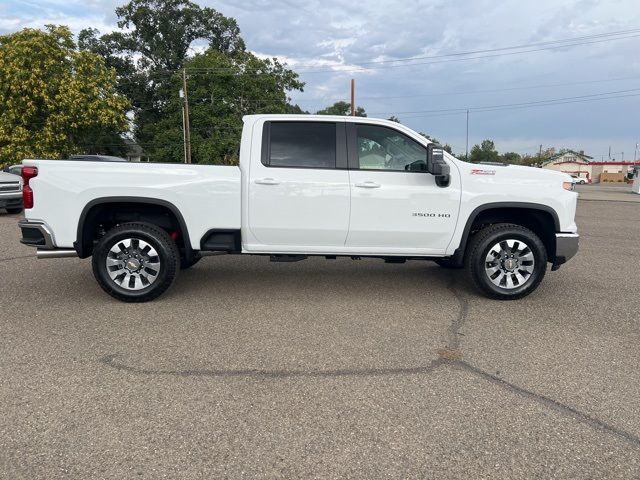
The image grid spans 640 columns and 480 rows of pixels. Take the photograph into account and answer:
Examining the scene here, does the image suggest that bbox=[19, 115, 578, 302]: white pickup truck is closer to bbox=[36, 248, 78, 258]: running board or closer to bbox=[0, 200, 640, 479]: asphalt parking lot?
bbox=[36, 248, 78, 258]: running board

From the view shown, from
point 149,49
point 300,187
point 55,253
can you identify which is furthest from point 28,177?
point 149,49

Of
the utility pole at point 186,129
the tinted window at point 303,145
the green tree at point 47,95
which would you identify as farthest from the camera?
the utility pole at point 186,129

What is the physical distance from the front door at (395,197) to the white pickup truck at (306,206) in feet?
0.04

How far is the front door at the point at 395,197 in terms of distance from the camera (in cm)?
518

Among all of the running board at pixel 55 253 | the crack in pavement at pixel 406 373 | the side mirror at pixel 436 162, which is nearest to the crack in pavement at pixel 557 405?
the crack in pavement at pixel 406 373

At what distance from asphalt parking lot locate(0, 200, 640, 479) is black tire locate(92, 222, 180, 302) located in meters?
0.22

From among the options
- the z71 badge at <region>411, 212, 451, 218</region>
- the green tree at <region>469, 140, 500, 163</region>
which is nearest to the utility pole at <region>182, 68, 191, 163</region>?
the z71 badge at <region>411, 212, 451, 218</region>

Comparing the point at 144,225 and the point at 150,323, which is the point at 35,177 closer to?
the point at 144,225

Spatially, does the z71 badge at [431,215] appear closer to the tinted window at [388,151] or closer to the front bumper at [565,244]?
the tinted window at [388,151]

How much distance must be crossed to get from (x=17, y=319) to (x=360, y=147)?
3.84m

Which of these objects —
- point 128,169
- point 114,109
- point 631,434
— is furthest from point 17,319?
point 114,109

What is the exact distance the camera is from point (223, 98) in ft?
142

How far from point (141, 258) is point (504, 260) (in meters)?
3.93

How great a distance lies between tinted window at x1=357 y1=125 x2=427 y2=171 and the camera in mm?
5270
